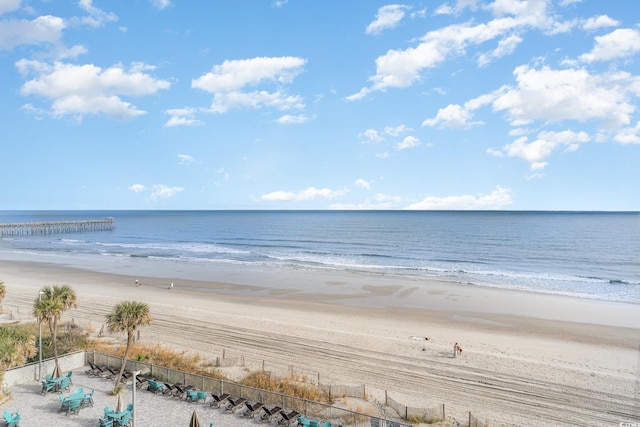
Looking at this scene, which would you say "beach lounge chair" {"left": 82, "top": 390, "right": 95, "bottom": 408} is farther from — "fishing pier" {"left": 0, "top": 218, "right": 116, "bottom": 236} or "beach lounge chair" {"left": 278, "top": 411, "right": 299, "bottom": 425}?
"fishing pier" {"left": 0, "top": 218, "right": 116, "bottom": 236}

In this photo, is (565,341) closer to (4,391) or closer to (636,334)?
(636,334)

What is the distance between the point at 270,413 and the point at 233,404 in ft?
6.00

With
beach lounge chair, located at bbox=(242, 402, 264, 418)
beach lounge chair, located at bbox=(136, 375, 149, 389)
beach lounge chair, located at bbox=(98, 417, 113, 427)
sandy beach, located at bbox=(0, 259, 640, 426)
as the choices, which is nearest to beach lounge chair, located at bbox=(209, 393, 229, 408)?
beach lounge chair, located at bbox=(242, 402, 264, 418)

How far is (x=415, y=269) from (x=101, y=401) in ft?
161

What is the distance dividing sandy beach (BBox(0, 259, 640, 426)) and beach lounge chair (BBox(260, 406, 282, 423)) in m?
5.22

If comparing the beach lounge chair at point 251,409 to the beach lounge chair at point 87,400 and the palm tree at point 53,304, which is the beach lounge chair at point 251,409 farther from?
the palm tree at point 53,304

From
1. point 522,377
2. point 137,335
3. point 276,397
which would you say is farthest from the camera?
point 137,335

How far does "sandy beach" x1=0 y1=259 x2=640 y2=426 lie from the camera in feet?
66.6

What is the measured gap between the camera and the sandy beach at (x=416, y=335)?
20312mm

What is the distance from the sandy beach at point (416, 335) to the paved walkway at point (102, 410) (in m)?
5.99

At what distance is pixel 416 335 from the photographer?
3033 cm

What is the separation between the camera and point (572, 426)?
57.3ft

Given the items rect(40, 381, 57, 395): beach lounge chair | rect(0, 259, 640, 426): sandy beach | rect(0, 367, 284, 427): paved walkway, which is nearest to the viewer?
rect(0, 367, 284, 427): paved walkway

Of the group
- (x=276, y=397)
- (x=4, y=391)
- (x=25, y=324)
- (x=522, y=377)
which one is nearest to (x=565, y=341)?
(x=522, y=377)
